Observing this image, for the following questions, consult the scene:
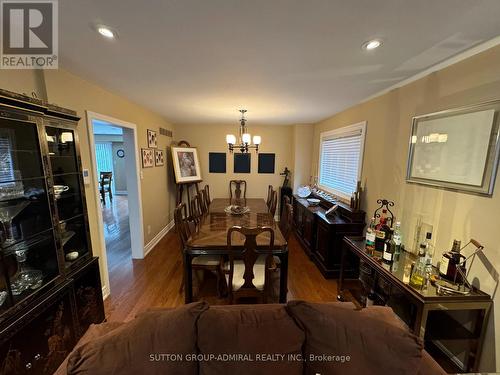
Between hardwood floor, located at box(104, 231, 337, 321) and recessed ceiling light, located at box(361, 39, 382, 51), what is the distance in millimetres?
2435

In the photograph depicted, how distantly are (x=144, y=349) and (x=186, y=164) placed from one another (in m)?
3.99

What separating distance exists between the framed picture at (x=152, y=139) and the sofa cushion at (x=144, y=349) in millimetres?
3164

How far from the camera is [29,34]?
4.05 ft

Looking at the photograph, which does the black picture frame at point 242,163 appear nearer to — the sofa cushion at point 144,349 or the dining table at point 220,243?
the dining table at point 220,243

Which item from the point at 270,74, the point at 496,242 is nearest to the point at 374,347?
the point at 496,242

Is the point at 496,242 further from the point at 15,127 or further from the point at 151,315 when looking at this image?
the point at 15,127

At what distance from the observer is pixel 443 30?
1.21 m

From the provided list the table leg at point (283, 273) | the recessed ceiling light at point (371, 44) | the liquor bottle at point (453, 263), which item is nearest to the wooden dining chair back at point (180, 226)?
the table leg at point (283, 273)

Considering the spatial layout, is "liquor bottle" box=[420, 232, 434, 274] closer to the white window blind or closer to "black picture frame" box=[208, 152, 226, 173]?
the white window blind

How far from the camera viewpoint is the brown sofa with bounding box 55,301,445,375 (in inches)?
34.9

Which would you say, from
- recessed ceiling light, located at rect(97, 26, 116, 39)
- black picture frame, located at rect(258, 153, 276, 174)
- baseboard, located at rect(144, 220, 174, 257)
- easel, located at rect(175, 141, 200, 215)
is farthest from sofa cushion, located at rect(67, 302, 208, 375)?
black picture frame, located at rect(258, 153, 276, 174)

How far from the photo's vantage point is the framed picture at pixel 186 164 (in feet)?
14.2

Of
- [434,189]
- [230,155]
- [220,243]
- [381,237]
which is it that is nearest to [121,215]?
[230,155]

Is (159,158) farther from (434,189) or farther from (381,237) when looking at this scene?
(434,189)
